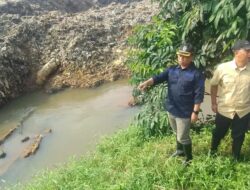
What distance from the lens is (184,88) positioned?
423cm

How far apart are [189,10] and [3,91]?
275 inches

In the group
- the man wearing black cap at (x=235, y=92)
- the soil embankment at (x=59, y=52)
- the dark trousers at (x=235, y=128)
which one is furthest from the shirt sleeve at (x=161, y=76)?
the soil embankment at (x=59, y=52)

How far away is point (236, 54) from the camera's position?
12.7ft

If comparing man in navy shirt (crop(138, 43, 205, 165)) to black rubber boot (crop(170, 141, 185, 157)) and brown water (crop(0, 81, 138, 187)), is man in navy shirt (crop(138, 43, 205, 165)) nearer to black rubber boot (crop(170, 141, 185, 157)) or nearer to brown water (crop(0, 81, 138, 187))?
black rubber boot (crop(170, 141, 185, 157))

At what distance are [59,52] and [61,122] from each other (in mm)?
4016

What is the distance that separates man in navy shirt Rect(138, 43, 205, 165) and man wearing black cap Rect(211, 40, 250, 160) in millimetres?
→ 189

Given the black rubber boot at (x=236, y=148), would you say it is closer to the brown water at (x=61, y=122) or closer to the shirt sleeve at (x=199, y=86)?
the shirt sleeve at (x=199, y=86)

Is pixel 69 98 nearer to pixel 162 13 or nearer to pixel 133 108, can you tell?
pixel 133 108

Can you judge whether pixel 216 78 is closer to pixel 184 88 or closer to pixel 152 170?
pixel 184 88

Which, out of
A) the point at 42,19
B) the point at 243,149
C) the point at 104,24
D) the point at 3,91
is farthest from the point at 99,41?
the point at 243,149

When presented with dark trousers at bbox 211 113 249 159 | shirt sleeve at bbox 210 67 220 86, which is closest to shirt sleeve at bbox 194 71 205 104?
shirt sleeve at bbox 210 67 220 86

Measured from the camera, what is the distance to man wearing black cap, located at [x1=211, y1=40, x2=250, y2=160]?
12.7 ft

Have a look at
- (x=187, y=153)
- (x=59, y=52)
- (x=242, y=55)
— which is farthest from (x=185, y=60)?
(x=59, y=52)

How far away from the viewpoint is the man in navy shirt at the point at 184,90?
4152 mm
